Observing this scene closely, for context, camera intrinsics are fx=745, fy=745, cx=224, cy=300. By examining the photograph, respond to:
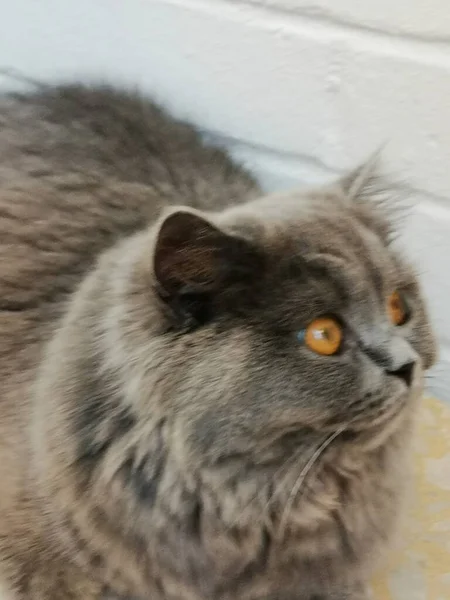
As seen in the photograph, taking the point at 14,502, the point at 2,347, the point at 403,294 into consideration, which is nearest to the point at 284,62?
the point at 403,294

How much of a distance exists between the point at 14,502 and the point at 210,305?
1.28ft

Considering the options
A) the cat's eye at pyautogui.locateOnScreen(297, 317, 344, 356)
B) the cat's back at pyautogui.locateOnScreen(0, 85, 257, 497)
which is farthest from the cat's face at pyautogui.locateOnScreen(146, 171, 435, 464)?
the cat's back at pyautogui.locateOnScreen(0, 85, 257, 497)

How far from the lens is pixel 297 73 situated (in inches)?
45.4

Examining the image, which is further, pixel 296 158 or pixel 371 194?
pixel 296 158

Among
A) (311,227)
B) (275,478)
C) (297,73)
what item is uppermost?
(297,73)

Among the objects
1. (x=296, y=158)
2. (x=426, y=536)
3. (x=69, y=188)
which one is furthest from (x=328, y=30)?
(x=426, y=536)

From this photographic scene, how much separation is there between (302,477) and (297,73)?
66cm

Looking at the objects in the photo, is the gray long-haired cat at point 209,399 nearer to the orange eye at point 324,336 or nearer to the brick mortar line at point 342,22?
the orange eye at point 324,336

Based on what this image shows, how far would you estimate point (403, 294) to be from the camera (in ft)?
2.79

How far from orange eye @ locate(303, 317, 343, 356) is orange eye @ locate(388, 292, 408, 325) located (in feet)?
0.27

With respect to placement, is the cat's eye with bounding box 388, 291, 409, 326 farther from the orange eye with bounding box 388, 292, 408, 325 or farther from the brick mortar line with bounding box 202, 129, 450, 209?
the brick mortar line with bounding box 202, 129, 450, 209

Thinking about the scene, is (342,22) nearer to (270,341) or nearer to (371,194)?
(371,194)

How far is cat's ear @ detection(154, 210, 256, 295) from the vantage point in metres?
0.67

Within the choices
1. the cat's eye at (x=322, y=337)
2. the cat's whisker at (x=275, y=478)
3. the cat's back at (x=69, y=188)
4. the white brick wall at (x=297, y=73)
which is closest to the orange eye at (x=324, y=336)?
the cat's eye at (x=322, y=337)
